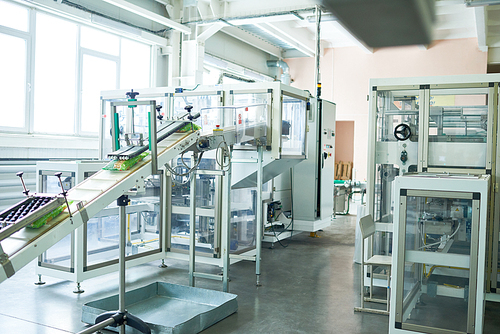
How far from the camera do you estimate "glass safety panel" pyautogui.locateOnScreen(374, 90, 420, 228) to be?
393cm

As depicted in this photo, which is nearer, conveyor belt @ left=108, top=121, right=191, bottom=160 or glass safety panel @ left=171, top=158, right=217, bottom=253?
conveyor belt @ left=108, top=121, right=191, bottom=160

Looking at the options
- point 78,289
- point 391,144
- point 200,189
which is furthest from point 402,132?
point 78,289

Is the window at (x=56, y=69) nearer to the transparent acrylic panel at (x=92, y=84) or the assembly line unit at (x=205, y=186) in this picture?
the transparent acrylic panel at (x=92, y=84)

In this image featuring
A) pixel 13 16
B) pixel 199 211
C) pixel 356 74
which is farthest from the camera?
pixel 356 74

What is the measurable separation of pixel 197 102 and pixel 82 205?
268 cm

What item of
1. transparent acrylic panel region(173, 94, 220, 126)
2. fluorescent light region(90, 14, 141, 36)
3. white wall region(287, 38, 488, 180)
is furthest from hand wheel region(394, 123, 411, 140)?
white wall region(287, 38, 488, 180)

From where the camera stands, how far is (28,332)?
2916 mm

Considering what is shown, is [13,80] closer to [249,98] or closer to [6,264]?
[249,98]

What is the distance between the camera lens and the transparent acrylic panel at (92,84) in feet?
22.4

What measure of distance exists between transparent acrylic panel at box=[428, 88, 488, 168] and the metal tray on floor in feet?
7.49

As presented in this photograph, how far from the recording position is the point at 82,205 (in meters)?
2.27

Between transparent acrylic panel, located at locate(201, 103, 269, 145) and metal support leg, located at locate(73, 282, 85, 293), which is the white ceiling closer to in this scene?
transparent acrylic panel, located at locate(201, 103, 269, 145)

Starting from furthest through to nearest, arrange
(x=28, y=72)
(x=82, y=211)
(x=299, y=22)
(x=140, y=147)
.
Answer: (x=299, y=22) → (x=28, y=72) → (x=140, y=147) → (x=82, y=211)

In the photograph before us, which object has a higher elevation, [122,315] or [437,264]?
[437,264]
